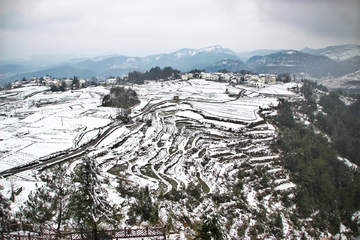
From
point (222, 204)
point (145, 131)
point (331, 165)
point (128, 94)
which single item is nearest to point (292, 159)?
point (331, 165)

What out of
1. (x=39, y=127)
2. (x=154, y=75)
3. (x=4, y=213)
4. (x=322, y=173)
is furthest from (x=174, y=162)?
(x=154, y=75)

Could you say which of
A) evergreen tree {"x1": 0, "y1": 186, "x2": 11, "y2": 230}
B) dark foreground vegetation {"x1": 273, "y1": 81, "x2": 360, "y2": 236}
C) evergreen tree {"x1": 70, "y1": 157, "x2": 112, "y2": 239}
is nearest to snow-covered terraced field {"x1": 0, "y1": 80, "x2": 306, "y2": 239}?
evergreen tree {"x1": 70, "y1": 157, "x2": 112, "y2": 239}

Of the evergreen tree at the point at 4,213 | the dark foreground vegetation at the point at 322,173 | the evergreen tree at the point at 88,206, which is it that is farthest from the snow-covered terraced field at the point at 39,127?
the dark foreground vegetation at the point at 322,173

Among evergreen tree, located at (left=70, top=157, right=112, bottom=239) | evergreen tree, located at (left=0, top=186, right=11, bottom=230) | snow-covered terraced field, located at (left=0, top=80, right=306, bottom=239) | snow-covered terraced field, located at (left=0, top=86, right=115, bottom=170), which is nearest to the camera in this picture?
evergreen tree, located at (left=0, top=186, right=11, bottom=230)

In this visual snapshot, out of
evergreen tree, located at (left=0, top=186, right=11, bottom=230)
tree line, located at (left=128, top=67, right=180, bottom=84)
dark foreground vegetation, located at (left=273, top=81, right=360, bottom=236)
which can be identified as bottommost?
dark foreground vegetation, located at (left=273, top=81, right=360, bottom=236)

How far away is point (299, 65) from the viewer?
16688cm

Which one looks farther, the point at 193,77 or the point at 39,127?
the point at 193,77

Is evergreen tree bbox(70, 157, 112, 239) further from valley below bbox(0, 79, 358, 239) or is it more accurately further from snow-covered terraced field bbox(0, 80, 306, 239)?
snow-covered terraced field bbox(0, 80, 306, 239)

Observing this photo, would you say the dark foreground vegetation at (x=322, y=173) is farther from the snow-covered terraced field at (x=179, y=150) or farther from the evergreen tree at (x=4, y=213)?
the evergreen tree at (x=4, y=213)

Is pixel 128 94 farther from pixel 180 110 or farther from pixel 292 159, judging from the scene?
pixel 292 159

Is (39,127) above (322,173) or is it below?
above

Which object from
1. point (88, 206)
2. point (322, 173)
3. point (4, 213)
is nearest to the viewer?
point (4, 213)

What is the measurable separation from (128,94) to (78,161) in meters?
30.9

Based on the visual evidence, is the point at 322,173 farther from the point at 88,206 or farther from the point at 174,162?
the point at 88,206
